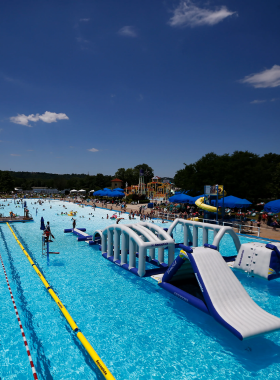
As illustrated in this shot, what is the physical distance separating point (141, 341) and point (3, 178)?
96.5m

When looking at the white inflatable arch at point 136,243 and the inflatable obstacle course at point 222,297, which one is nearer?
the inflatable obstacle course at point 222,297

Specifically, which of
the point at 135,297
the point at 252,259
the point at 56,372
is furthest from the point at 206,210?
the point at 56,372

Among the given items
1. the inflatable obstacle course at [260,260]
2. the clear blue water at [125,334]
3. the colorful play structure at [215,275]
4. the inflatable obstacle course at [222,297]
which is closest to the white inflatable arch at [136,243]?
the colorful play structure at [215,275]

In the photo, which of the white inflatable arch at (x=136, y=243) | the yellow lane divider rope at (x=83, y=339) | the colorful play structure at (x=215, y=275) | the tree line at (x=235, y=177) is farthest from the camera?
the tree line at (x=235, y=177)

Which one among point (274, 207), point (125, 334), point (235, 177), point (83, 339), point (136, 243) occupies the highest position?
point (235, 177)

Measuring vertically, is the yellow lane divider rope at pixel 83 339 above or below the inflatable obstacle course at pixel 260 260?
below

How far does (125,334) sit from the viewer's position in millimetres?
6816

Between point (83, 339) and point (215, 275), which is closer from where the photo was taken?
point (83, 339)

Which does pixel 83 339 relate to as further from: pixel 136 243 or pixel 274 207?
pixel 274 207

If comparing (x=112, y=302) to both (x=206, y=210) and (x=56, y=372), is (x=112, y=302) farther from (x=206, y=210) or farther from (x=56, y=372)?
(x=206, y=210)

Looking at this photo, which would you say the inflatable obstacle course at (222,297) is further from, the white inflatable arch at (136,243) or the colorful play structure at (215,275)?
the white inflatable arch at (136,243)

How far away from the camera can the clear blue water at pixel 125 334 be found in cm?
554

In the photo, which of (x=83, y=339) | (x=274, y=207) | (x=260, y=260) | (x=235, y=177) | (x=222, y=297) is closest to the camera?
(x=83, y=339)

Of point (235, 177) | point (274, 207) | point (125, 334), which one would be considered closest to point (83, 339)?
point (125, 334)
